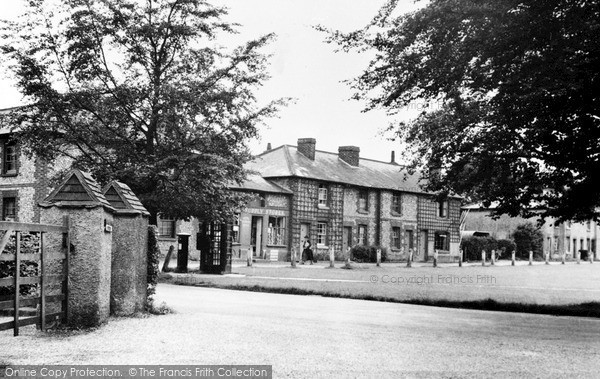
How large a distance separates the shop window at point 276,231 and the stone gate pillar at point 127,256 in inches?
1316

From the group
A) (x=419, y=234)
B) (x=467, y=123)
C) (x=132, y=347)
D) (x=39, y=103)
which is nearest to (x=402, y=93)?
(x=467, y=123)

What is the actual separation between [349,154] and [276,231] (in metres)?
10.9

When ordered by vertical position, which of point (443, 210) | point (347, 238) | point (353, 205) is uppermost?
point (353, 205)

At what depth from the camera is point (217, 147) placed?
22.7 m

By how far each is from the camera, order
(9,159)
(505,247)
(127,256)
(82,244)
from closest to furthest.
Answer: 1. (82,244)
2. (127,256)
3. (9,159)
4. (505,247)

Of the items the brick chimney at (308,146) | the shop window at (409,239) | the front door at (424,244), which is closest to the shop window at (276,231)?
the brick chimney at (308,146)

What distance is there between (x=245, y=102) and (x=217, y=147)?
1771mm

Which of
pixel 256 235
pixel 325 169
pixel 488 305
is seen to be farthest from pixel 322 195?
pixel 488 305

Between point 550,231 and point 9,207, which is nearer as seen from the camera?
point 9,207

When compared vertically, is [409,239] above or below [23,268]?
below

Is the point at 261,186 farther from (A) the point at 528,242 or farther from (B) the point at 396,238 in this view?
(A) the point at 528,242

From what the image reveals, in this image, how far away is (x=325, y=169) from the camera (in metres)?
49.7

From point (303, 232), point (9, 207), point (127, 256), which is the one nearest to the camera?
point (127, 256)

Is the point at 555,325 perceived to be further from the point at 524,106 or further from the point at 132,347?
the point at 132,347
